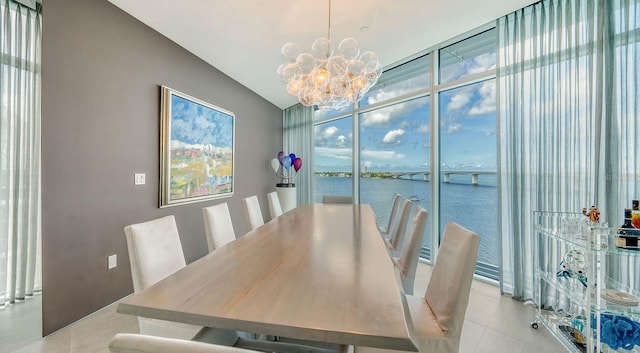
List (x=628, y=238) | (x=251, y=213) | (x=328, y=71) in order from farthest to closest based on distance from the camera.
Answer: (x=251, y=213) → (x=328, y=71) → (x=628, y=238)

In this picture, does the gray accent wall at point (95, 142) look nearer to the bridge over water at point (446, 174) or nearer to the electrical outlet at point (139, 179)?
the electrical outlet at point (139, 179)

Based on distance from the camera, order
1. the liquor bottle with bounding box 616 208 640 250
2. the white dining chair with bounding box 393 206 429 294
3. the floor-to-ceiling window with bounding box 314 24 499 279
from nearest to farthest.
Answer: the liquor bottle with bounding box 616 208 640 250, the white dining chair with bounding box 393 206 429 294, the floor-to-ceiling window with bounding box 314 24 499 279

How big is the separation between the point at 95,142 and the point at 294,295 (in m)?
2.47

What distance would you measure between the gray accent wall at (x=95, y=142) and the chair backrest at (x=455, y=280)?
2.74 metres

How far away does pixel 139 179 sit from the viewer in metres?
2.78

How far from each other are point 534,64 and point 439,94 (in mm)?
1166

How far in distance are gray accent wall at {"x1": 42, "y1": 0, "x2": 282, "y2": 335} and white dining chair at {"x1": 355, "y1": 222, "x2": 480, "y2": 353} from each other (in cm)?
245

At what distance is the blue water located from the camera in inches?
122

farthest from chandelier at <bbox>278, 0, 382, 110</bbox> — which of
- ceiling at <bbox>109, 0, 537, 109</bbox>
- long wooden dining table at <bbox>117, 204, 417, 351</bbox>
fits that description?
long wooden dining table at <bbox>117, 204, 417, 351</bbox>

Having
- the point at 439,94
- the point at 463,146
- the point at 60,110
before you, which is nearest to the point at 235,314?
the point at 60,110

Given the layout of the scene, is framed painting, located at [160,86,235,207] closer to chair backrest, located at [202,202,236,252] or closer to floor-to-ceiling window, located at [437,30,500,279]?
chair backrest, located at [202,202,236,252]

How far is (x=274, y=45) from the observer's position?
3.26 meters

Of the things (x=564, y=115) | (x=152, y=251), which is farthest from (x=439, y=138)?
(x=152, y=251)

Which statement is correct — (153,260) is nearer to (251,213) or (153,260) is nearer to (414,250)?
(251,213)
